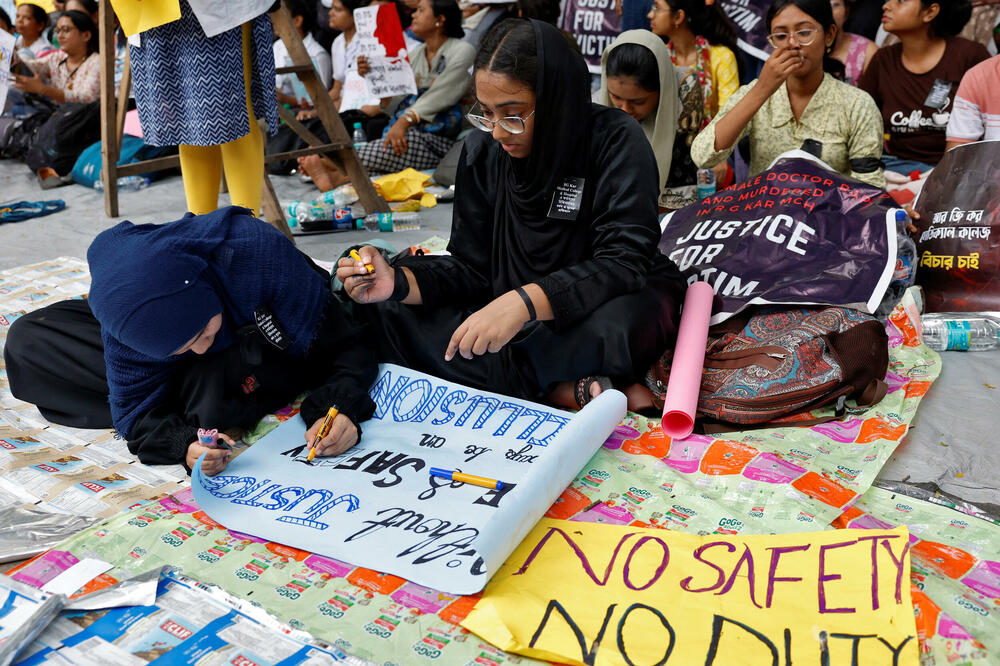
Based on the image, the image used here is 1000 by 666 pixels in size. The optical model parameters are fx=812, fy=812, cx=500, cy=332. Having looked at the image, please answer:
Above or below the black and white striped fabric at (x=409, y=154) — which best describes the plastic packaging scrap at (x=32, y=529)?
below

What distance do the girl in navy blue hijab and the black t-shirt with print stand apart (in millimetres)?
2196

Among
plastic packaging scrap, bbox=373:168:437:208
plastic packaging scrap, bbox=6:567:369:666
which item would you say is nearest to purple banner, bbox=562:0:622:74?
plastic packaging scrap, bbox=373:168:437:208

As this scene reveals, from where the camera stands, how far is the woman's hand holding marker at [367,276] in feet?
5.41

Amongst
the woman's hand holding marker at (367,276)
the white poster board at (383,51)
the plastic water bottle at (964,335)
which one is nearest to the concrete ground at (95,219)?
the white poster board at (383,51)

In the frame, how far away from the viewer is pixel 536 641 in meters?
1.06

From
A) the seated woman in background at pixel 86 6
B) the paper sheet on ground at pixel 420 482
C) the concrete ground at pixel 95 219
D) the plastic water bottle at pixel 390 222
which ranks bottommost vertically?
the concrete ground at pixel 95 219

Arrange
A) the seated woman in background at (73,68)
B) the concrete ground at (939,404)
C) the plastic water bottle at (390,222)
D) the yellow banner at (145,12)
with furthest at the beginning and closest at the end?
the seated woman in background at (73,68)
the plastic water bottle at (390,222)
the yellow banner at (145,12)
the concrete ground at (939,404)

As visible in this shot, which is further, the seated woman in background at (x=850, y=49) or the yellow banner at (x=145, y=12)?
the seated woman in background at (x=850, y=49)

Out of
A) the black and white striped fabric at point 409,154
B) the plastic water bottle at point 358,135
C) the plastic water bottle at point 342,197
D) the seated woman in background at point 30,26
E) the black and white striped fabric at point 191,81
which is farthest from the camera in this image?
the seated woman in background at point 30,26

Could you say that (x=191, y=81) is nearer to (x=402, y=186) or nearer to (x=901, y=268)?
(x=402, y=186)

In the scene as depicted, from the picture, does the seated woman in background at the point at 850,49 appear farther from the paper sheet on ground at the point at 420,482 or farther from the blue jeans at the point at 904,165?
the paper sheet on ground at the point at 420,482

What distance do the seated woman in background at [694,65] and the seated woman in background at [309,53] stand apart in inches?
91.8

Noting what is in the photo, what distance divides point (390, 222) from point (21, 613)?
240 centimetres

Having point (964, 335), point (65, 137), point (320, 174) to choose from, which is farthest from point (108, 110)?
point (964, 335)
